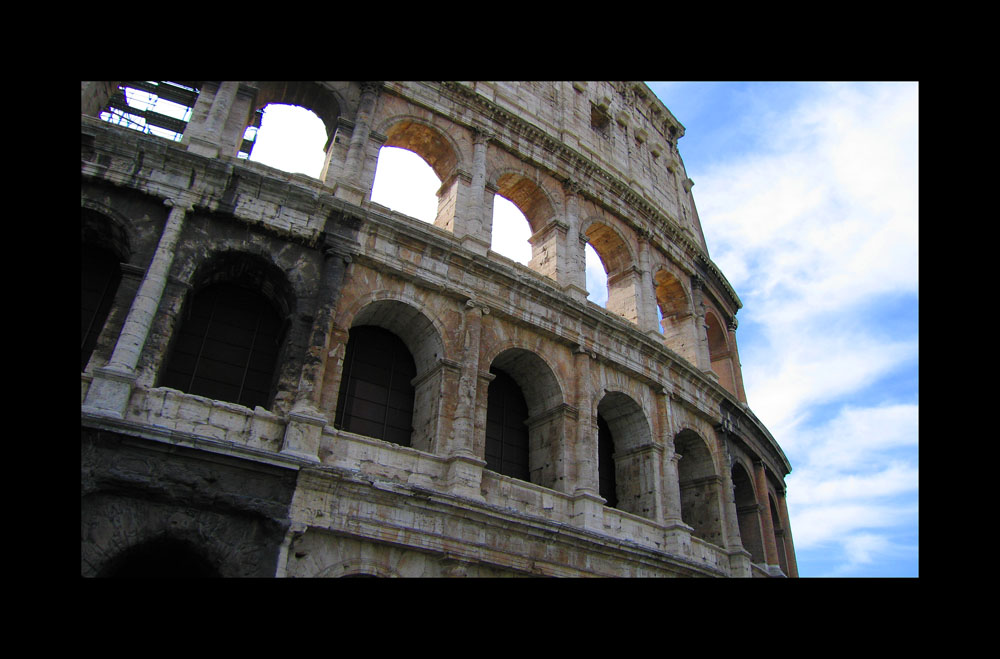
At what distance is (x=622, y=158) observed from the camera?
18297mm

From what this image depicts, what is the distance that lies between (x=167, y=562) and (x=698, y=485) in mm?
10609

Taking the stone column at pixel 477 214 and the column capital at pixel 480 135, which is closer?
the stone column at pixel 477 214

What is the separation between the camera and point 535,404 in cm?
1257

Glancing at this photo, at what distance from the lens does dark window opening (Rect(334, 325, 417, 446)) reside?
10.7 m

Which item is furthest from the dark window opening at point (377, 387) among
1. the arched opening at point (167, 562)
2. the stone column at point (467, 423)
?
the arched opening at point (167, 562)

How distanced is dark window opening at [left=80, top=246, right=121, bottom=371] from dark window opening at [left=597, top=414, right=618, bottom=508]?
28.3 feet

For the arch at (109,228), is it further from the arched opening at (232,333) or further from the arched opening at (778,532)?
the arched opening at (778,532)

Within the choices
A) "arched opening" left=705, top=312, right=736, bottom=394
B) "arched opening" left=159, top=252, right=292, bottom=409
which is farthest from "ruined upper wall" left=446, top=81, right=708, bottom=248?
"arched opening" left=159, top=252, right=292, bottom=409

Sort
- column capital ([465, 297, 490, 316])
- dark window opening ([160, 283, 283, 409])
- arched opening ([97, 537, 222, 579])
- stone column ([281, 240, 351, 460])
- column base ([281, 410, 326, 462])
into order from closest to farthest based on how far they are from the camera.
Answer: arched opening ([97, 537, 222, 579]) → column base ([281, 410, 326, 462]) → stone column ([281, 240, 351, 460]) → dark window opening ([160, 283, 283, 409]) → column capital ([465, 297, 490, 316])

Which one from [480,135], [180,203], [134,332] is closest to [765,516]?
[480,135]

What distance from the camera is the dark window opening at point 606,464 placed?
13.2 m

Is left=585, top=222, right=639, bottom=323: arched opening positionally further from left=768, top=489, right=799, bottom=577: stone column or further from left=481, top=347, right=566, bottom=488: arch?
left=768, top=489, right=799, bottom=577: stone column

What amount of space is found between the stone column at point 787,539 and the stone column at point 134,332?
1585 centimetres

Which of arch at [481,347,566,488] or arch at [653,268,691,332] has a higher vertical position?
arch at [653,268,691,332]
